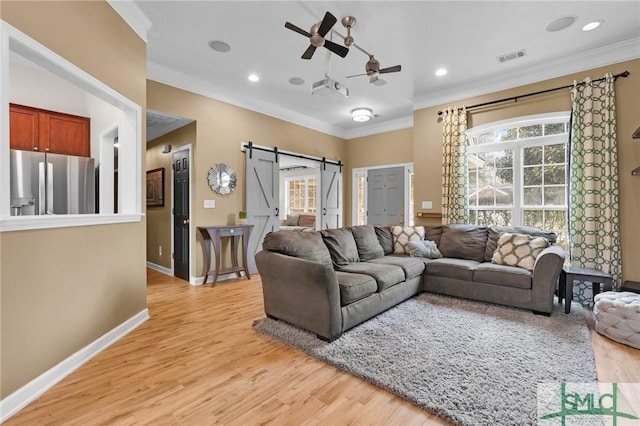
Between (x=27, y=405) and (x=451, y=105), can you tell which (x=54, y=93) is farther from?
(x=451, y=105)

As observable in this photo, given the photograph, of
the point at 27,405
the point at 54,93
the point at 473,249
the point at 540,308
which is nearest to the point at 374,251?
the point at 473,249

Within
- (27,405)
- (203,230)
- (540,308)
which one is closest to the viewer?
(27,405)

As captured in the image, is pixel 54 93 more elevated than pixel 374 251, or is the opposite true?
pixel 54 93

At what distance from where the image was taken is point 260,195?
524 cm

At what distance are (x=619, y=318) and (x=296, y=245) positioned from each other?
2855mm

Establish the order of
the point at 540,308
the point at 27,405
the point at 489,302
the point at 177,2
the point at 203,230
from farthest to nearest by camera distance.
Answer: the point at 203,230
the point at 489,302
the point at 540,308
the point at 177,2
the point at 27,405

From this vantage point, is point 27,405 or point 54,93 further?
point 54,93

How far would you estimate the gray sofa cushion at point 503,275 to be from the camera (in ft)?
10.5

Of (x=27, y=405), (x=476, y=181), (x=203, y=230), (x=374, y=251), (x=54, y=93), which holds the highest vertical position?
(x=54, y=93)

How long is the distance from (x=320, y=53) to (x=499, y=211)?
3517 millimetres

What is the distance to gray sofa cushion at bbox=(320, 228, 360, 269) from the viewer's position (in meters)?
3.40

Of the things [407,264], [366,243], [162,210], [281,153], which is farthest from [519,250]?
[162,210]

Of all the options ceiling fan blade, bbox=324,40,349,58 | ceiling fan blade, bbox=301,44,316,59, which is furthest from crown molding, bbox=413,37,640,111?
ceiling fan blade, bbox=301,44,316,59

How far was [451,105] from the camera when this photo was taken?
16.2 feet
